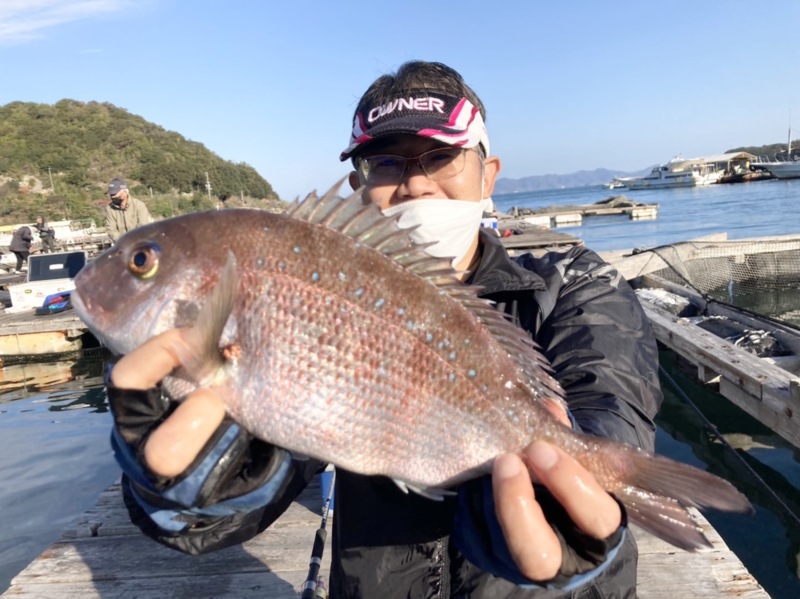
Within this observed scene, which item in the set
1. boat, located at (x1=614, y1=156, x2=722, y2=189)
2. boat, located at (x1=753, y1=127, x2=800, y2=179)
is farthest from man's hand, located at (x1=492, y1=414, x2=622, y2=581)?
boat, located at (x1=614, y1=156, x2=722, y2=189)

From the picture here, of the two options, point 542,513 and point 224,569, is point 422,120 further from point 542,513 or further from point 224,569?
point 224,569

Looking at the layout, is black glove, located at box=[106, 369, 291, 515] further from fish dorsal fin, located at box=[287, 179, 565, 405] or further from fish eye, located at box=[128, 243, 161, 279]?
fish dorsal fin, located at box=[287, 179, 565, 405]

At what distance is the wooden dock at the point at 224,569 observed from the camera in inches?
126

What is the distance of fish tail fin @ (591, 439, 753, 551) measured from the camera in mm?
1331

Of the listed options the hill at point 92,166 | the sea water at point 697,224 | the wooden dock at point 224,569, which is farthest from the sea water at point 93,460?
the hill at point 92,166

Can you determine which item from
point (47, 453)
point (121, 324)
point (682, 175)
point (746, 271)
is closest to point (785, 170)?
point (682, 175)

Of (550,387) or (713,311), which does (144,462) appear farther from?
(713,311)

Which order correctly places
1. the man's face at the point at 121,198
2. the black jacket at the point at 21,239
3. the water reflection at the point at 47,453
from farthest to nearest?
the black jacket at the point at 21,239 < the man's face at the point at 121,198 < the water reflection at the point at 47,453

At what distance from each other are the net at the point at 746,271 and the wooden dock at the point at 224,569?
8.87 metres

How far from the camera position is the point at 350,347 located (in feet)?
5.10

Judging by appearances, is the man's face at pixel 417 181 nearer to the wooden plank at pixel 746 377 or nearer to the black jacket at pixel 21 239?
the wooden plank at pixel 746 377

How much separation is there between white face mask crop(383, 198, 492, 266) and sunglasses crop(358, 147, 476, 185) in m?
0.13

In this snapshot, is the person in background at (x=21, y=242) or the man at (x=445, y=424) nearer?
the man at (x=445, y=424)

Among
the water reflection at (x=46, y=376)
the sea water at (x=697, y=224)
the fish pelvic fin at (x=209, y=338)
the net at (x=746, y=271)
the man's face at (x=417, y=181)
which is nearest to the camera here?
the fish pelvic fin at (x=209, y=338)
